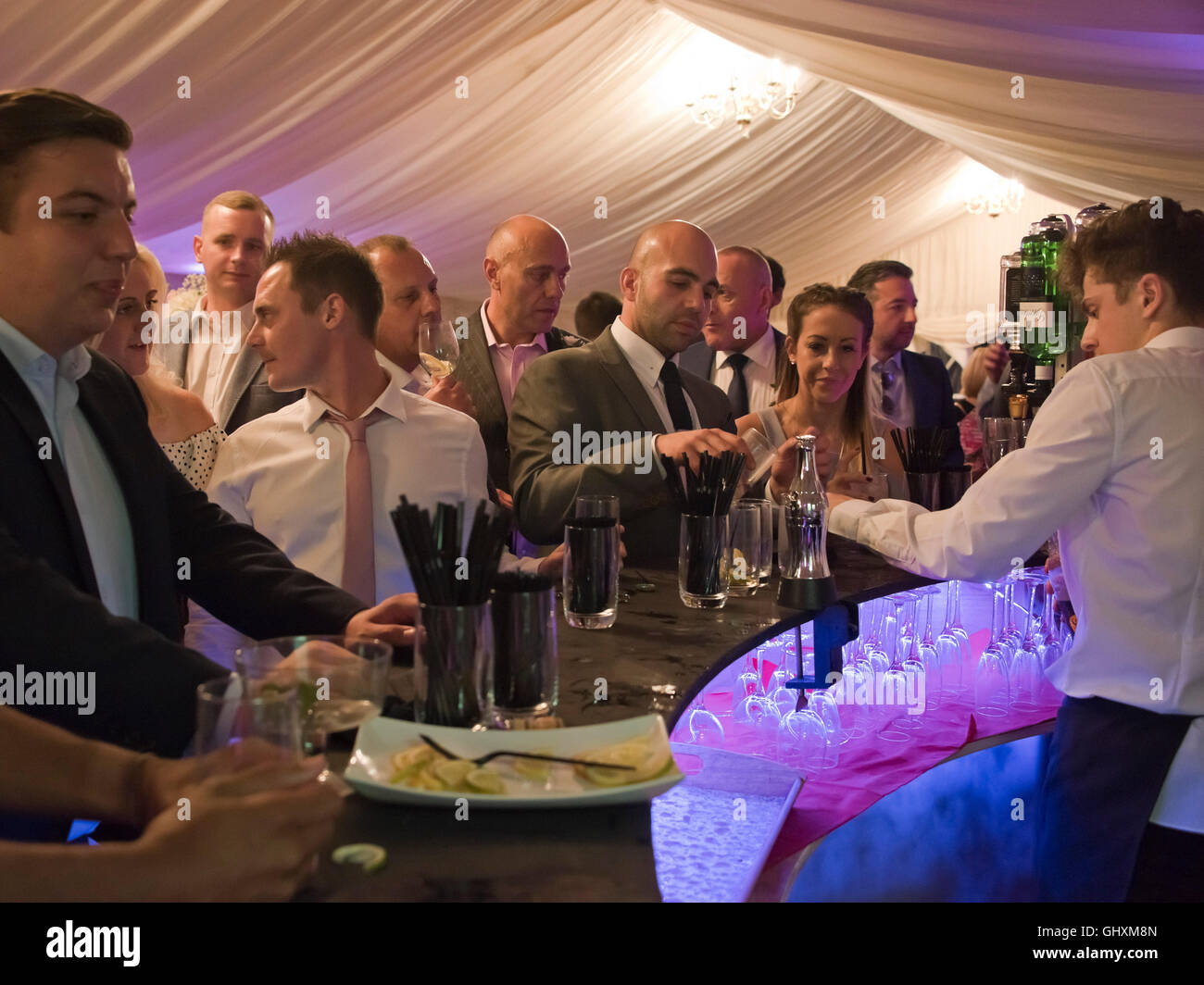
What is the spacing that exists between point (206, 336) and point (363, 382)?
6.82 ft

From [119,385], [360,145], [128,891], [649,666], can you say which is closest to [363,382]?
[119,385]

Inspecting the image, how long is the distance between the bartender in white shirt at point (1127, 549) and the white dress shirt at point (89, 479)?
1.81m

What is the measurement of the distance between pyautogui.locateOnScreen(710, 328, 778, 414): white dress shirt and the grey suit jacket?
2.30m

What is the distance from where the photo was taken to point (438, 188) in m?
10.7

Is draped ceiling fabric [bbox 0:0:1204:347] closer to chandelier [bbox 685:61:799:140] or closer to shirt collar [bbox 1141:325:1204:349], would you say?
chandelier [bbox 685:61:799:140]

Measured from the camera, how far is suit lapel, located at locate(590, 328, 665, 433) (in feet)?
11.2

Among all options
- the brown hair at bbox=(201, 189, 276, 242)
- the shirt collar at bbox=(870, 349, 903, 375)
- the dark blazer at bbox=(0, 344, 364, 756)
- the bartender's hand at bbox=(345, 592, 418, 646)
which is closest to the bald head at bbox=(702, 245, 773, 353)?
the shirt collar at bbox=(870, 349, 903, 375)

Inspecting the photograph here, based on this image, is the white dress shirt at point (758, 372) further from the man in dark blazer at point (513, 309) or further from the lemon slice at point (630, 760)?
the lemon slice at point (630, 760)

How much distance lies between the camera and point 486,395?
440 centimetres

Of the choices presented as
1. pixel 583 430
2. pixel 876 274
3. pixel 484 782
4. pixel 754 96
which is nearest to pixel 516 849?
pixel 484 782

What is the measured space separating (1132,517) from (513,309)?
2679 millimetres

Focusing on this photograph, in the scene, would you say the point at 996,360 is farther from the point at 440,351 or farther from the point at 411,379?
the point at 440,351

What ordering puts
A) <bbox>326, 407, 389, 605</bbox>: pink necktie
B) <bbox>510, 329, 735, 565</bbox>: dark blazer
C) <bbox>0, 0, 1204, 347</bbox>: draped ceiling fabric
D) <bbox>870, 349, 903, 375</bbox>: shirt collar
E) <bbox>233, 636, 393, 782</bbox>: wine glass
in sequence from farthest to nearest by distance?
<bbox>0, 0, 1204, 347</bbox>: draped ceiling fabric < <bbox>870, 349, 903, 375</bbox>: shirt collar < <bbox>510, 329, 735, 565</bbox>: dark blazer < <bbox>326, 407, 389, 605</bbox>: pink necktie < <bbox>233, 636, 393, 782</bbox>: wine glass
